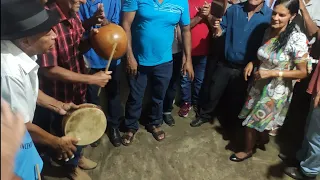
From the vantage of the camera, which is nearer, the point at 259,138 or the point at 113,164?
the point at 113,164

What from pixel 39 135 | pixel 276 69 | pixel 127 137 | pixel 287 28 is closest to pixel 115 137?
pixel 127 137

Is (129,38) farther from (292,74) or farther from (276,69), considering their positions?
(292,74)

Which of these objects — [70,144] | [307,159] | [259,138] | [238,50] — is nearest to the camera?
[70,144]

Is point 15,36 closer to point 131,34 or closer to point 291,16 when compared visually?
point 131,34

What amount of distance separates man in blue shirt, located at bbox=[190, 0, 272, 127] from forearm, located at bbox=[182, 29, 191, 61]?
0.27m

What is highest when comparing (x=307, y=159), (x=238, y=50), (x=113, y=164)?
(x=238, y=50)

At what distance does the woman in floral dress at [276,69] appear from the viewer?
296 centimetres

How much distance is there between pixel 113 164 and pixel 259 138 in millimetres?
1448

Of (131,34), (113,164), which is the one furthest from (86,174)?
(131,34)

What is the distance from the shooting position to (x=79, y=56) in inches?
112

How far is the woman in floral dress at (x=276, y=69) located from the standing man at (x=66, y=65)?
1308 millimetres

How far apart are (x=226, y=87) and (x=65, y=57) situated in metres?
1.83

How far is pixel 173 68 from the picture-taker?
392cm

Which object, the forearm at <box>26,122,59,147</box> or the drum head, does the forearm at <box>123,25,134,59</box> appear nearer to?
the drum head
